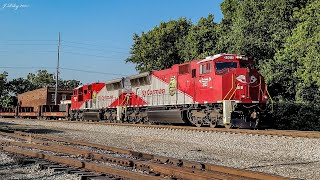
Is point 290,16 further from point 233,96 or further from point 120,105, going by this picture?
point 120,105

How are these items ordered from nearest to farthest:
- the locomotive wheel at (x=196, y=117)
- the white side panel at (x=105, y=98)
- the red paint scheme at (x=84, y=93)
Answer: the locomotive wheel at (x=196, y=117), the white side panel at (x=105, y=98), the red paint scheme at (x=84, y=93)

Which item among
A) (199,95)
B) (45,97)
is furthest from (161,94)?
(45,97)

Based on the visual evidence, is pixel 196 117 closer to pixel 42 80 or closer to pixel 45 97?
pixel 45 97

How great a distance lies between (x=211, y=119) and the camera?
691 inches

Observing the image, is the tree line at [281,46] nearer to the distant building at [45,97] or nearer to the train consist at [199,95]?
the train consist at [199,95]

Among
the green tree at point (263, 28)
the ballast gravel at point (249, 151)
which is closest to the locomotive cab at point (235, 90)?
the ballast gravel at point (249, 151)

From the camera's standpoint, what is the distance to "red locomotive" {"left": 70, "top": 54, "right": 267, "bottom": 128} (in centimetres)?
1675

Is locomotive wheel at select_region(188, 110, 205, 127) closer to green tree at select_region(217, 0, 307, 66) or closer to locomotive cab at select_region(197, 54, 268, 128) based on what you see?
locomotive cab at select_region(197, 54, 268, 128)

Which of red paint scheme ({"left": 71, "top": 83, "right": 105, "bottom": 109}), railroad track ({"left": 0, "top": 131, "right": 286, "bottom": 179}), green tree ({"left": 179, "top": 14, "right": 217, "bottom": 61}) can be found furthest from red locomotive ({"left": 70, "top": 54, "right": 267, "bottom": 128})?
green tree ({"left": 179, "top": 14, "right": 217, "bottom": 61})

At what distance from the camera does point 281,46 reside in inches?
980

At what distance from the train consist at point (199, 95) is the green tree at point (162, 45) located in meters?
13.2

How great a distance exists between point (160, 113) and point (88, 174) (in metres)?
14.7

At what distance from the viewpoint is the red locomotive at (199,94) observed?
55.0ft

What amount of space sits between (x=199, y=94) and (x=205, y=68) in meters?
1.32
